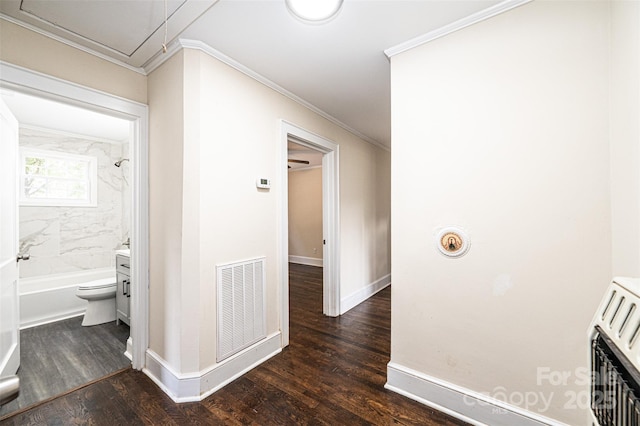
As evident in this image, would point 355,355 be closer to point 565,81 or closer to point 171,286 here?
point 171,286

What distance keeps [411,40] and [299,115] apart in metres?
1.24

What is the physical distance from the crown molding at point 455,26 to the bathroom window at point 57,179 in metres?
4.51

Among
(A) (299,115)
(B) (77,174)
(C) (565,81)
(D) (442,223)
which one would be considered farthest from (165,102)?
(B) (77,174)

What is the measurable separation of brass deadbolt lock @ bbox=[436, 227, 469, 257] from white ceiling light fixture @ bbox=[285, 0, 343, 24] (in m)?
1.46

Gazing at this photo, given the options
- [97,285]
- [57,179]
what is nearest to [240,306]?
[97,285]

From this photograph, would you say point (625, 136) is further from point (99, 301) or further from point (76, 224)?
point (76, 224)

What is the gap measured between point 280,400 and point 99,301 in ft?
8.53

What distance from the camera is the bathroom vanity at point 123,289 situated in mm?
2688

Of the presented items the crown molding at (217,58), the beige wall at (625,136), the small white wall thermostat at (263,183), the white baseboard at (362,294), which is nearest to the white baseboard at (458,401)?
the beige wall at (625,136)

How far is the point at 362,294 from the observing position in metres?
3.69

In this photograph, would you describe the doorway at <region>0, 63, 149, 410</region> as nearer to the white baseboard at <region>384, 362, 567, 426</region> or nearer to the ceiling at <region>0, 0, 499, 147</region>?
the ceiling at <region>0, 0, 499, 147</region>

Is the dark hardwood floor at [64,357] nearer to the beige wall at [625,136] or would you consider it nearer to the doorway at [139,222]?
the doorway at [139,222]

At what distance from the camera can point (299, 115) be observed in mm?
2617

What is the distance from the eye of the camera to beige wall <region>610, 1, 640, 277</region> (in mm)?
1020
